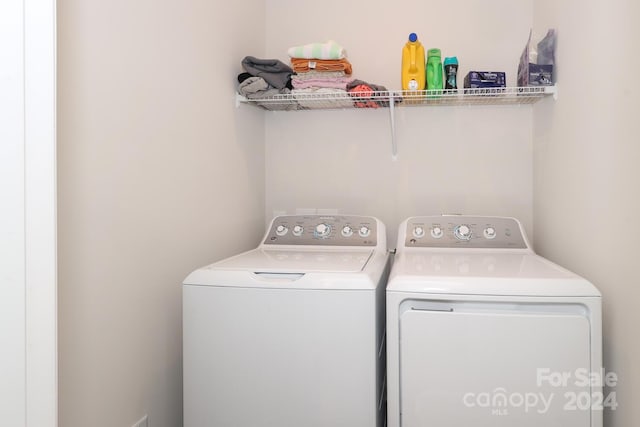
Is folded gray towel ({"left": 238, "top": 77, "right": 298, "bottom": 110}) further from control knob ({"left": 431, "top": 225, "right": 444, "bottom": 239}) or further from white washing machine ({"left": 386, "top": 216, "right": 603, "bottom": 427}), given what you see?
white washing machine ({"left": 386, "top": 216, "right": 603, "bottom": 427})

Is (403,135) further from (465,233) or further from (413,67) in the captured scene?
(465,233)

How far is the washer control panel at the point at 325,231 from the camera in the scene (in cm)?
215

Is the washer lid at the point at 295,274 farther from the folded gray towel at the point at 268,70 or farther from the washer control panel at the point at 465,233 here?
the folded gray towel at the point at 268,70

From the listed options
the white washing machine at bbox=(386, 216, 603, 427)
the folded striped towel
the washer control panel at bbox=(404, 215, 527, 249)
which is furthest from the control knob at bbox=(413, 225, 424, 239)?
the folded striped towel

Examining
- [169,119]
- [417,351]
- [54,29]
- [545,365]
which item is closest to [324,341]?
[417,351]

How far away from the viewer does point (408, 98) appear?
2213mm

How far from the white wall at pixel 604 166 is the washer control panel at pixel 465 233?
0.57 ft

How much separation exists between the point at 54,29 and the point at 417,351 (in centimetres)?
122

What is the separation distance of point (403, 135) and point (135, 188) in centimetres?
145

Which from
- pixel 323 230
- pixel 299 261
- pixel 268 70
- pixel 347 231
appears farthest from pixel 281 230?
pixel 268 70

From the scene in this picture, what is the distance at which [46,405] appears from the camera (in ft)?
3.38

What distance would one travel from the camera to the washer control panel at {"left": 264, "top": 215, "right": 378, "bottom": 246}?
84.5 inches

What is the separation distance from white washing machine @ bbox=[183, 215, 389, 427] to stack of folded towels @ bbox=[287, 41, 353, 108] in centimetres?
95

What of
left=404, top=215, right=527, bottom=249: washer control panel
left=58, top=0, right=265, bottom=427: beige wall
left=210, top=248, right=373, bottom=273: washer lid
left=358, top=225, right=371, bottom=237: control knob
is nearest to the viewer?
left=58, top=0, right=265, bottom=427: beige wall
